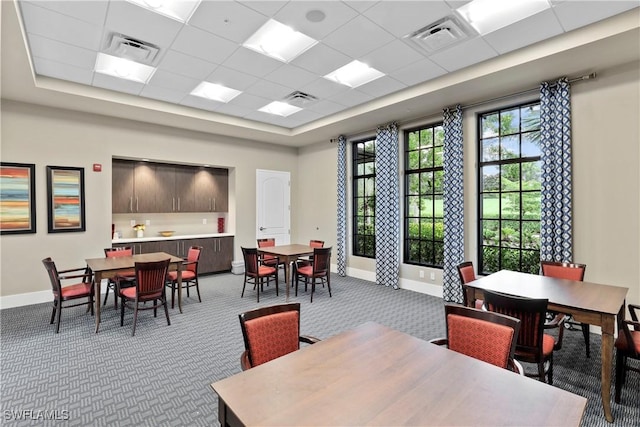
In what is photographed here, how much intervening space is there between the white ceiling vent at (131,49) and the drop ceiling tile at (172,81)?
44cm

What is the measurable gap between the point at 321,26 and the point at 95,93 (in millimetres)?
3770

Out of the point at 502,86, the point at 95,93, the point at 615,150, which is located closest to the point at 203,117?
the point at 95,93

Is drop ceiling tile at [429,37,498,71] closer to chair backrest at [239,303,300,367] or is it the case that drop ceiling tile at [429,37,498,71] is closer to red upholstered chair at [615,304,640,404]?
red upholstered chair at [615,304,640,404]

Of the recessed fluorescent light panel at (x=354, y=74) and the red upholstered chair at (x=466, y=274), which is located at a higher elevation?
the recessed fluorescent light panel at (x=354, y=74)

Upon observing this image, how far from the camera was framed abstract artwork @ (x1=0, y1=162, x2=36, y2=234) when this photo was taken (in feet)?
15.7

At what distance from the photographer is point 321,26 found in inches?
129

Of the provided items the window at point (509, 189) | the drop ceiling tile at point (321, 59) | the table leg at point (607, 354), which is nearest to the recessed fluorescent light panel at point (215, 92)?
the drop ceiling tile at point (321, 59)

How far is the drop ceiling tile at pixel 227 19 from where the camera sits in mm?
2963

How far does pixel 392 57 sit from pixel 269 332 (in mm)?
3517

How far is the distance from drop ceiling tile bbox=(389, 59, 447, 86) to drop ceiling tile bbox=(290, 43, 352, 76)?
834 mm

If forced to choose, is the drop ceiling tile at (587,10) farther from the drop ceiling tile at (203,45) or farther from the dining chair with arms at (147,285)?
the dining chair with arms at (147,285)

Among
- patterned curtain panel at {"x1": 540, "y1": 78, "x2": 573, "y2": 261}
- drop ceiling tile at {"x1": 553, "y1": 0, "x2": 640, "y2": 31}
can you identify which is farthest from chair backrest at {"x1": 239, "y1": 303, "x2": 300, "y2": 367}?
patterned curtain panel at {"x1": 540, "y1": 78, "x2": 573, "y2": 261}

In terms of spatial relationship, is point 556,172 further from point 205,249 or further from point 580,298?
point 205,249

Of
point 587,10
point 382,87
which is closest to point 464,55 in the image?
point 587,10
